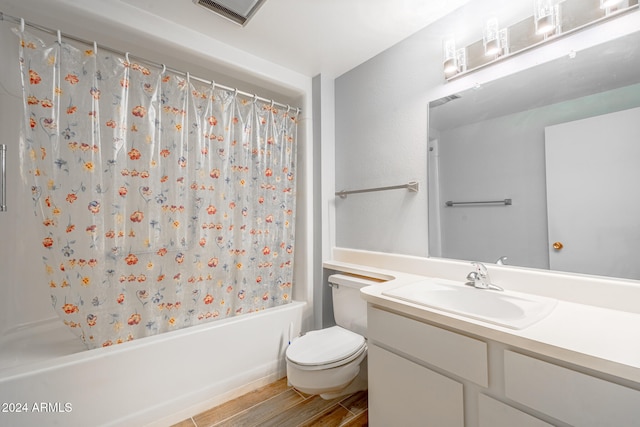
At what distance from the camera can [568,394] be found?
2.27ft

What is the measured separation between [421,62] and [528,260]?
1299mm

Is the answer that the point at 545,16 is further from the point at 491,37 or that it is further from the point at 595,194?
the point at 595,194

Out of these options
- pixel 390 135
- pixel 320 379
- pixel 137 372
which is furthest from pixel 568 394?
pixel 137 372

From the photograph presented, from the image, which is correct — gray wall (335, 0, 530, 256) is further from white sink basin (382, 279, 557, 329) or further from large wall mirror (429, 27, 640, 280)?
white sink basin (382, 279, 557, 329)

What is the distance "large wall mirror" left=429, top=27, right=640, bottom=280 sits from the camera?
992 mm

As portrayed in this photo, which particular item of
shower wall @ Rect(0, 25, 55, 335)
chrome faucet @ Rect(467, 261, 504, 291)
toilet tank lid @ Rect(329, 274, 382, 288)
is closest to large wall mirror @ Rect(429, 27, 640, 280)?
chrome faucet @ Rect(467, 261, 504, 291)

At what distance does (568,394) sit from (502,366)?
152 mm

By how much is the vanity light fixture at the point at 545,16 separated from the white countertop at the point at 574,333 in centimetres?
120

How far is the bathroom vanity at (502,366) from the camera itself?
658mm

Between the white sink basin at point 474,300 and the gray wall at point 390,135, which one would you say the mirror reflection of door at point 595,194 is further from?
the gray wall at point 390,135

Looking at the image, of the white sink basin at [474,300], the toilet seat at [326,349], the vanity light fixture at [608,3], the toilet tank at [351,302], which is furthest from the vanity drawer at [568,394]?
the vanity light fixture at [608,3]

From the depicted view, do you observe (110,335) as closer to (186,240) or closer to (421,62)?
(186,240)

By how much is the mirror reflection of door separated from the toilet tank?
98 centimetres

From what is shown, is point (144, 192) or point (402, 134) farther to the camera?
point (402, 134)
